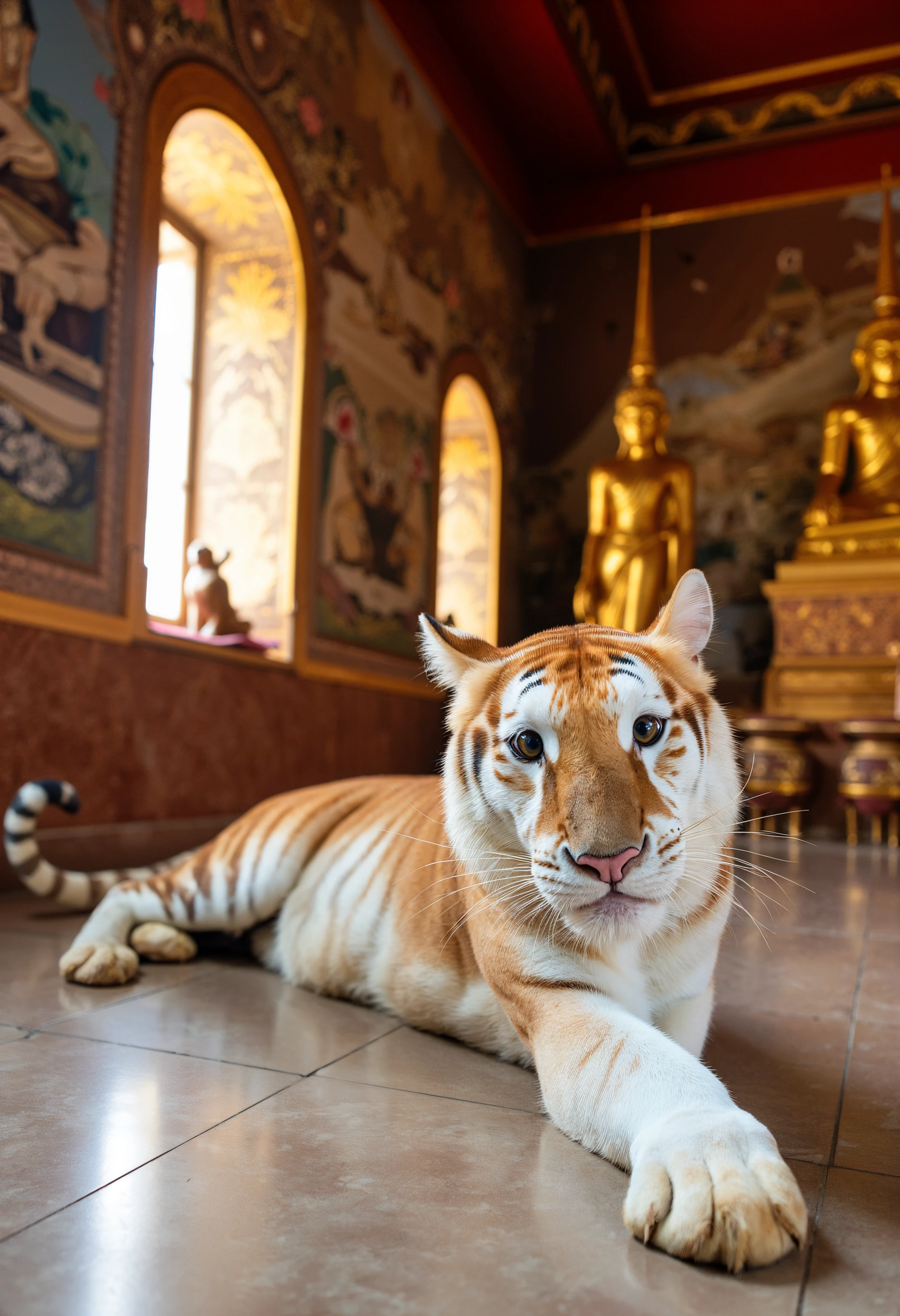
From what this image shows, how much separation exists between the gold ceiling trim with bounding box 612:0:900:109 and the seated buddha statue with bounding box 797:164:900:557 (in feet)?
3.60

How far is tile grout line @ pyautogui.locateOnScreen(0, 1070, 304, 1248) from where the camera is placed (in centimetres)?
107

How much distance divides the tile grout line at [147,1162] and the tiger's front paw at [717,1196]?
0.62 metres

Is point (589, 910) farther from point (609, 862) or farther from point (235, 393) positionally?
point (235, 393)

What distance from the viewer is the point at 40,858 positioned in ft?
9.33

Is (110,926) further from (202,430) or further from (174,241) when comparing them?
(174,241)

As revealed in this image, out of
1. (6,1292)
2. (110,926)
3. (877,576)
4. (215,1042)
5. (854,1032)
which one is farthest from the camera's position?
(877,576)

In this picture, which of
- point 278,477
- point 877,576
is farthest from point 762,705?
point 278,477

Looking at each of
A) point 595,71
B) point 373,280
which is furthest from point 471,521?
point 595,71

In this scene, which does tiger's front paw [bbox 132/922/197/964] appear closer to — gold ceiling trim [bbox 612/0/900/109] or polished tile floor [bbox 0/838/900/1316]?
polished tile floor [bbox 0/838/900/1316]

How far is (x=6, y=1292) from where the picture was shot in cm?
94

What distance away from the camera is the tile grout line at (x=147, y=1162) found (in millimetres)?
1067

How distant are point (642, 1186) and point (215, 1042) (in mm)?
1018

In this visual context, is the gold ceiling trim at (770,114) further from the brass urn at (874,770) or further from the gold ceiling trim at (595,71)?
the brass urn at (874,770)

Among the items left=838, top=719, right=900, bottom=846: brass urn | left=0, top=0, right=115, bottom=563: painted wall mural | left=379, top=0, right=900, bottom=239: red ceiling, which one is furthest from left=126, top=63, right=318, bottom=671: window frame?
left=838, top=719, right=900, bottom=846: brass urn
